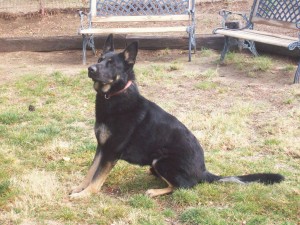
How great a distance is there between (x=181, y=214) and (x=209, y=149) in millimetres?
1571

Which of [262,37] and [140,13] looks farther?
[140,13]

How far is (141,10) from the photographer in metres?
9.99

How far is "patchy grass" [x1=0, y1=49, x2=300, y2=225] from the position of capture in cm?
392

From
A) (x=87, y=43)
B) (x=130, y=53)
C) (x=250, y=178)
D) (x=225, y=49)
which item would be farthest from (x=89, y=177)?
(x=87, y=43)

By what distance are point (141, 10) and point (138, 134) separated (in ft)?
20.2

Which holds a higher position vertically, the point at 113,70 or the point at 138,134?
the point at 113,70

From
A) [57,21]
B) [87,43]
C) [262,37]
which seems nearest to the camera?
[262,37]

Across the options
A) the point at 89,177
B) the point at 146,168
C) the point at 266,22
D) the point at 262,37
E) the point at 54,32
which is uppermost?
the point at 266,22

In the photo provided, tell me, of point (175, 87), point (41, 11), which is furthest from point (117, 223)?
point (41, 11)

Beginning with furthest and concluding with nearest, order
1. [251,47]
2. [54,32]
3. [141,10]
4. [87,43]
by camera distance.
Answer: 1. [54,32]
2. [141,10]
3. [87,43]
4. [251,47]

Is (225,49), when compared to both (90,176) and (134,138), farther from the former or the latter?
(90,176)

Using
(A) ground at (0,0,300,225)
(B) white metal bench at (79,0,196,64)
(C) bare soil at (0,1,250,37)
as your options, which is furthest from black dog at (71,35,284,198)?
(C) bare soil at (0,1,250,37)

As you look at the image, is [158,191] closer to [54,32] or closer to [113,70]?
[113,70]

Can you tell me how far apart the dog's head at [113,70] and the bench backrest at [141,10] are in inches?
215
